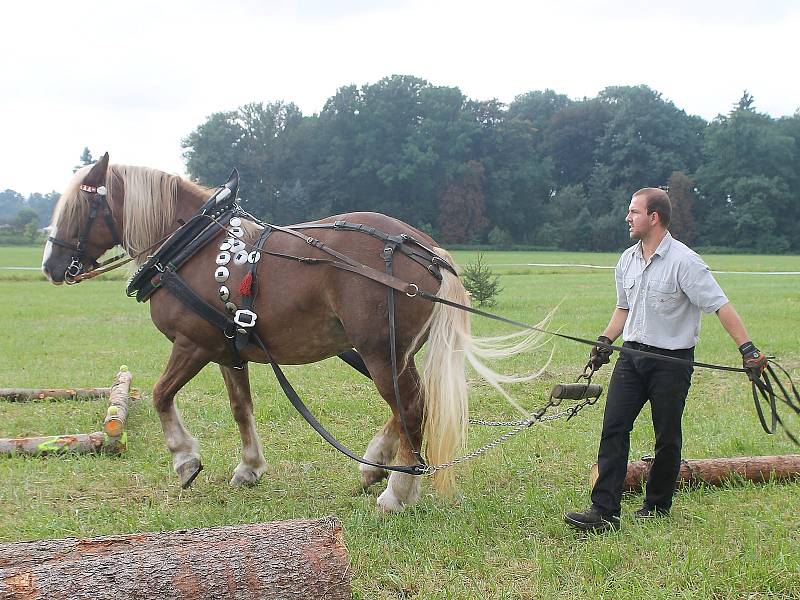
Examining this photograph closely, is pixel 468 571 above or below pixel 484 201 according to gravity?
below

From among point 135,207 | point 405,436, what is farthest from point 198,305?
point 405,436

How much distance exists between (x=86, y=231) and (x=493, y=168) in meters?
69.2

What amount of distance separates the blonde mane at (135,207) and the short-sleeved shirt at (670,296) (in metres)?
3.26

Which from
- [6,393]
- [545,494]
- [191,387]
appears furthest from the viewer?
[191,387]

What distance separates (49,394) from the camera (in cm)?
765

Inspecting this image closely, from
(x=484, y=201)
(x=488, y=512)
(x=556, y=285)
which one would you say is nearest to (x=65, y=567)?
(x=488, y=512)

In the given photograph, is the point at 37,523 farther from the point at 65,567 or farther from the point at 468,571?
the point at 468,571

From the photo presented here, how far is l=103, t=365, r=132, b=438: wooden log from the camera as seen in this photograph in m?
5.84

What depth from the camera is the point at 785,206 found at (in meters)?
63.2

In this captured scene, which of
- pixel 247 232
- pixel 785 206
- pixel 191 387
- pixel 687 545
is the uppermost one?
pixel 785 206

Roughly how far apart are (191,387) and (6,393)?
6.47ft

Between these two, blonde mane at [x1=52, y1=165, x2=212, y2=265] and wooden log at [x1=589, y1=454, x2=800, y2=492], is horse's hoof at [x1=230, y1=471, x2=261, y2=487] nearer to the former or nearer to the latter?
blonde mane at [x1=52, y1=165, x2=212, y2=265]

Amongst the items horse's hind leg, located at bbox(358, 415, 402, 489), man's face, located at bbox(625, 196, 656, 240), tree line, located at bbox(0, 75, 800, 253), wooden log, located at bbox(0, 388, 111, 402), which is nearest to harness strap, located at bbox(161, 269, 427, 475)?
horse's hind leg, located at bbox(358, 415, 402, 489)

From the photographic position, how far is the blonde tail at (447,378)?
4.58 metres
